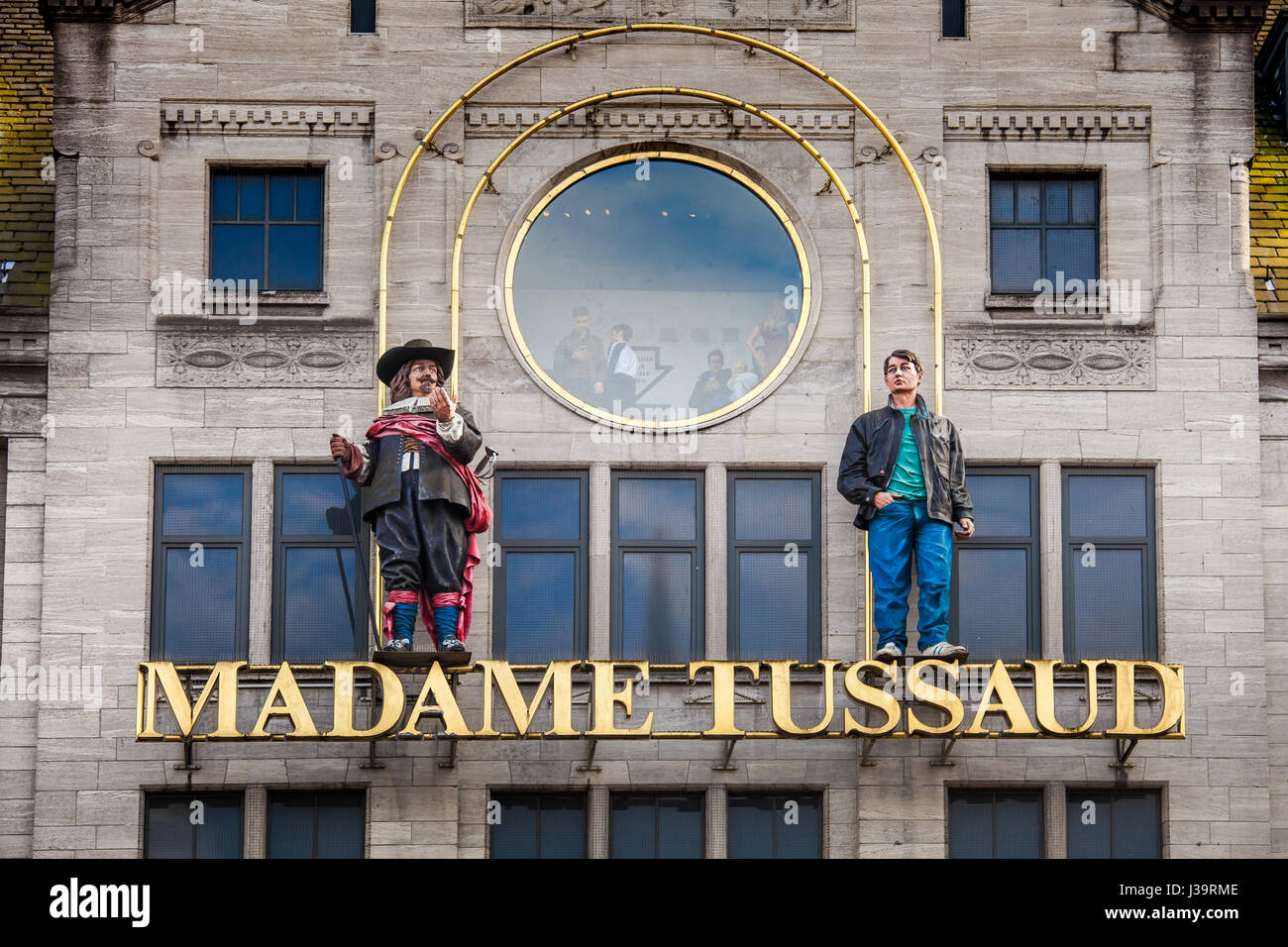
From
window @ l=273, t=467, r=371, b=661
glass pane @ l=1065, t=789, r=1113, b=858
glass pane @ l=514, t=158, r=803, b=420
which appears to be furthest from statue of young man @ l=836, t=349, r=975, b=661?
window @ l=273, t=467, r=371, b=661

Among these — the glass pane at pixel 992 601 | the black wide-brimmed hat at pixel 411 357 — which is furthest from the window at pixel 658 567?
the glass pane at pixel 992 601

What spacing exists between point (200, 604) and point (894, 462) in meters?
9.16

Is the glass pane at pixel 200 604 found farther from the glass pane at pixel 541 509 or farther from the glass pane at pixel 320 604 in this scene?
the glass pane at pixel 541 509

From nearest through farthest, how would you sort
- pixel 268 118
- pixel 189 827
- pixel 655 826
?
pixel 189 827 → pixel 655 826 → pixel 268 118

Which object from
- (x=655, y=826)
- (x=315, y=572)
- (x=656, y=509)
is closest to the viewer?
(x=655, y=826)

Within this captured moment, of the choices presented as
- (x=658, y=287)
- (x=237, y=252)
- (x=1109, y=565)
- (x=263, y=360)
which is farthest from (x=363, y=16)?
(x=1109, y=565)

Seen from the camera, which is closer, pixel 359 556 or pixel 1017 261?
pixel 359 556

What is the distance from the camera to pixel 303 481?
37344 mm

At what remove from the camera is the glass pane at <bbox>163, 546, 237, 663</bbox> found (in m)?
37.0

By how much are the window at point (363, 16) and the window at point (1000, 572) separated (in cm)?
1010

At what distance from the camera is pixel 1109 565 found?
1475 inches

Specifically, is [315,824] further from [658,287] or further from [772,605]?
[658,287]

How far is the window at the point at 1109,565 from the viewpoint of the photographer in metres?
37.3

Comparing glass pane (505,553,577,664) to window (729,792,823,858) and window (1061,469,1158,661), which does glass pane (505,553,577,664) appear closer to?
window (729,792,823,858)
